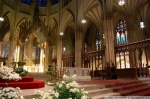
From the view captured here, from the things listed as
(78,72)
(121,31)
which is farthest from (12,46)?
(121,31)

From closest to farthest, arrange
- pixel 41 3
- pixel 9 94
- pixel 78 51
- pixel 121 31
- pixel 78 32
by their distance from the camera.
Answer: pixel 9 94 < pixel 78 51 < pixel 78 32 < pixel 121 31 < pixel 41 3

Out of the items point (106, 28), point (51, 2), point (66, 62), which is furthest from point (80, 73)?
point (51, 2)

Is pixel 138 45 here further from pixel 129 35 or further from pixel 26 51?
pixel 26 51

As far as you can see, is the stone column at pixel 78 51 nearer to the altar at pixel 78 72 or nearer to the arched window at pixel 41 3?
the altar at pixel 78 72

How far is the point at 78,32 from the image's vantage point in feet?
52.6

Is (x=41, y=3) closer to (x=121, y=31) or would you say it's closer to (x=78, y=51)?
(x=78, y=51)

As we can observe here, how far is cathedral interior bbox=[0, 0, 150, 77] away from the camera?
12.7m

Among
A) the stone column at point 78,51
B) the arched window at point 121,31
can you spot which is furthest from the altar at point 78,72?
the arched window at point 121,31

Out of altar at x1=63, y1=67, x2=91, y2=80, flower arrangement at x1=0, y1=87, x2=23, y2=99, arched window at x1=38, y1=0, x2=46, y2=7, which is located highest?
arched window at x1=38, y1=0, x2=46, y2=7

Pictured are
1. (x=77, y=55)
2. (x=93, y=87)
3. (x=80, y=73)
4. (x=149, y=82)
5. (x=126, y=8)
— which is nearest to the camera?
(x=93, y=87)

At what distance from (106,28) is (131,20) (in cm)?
535

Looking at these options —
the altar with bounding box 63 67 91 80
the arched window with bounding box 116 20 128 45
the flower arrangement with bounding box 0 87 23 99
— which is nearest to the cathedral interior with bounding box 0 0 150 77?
the arched window with bounding box 116 20 128 45

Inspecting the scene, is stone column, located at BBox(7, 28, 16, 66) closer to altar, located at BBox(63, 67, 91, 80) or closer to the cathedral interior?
the cathedral interior

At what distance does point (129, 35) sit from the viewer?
16.1m
